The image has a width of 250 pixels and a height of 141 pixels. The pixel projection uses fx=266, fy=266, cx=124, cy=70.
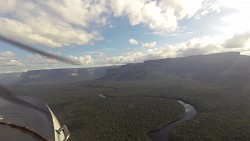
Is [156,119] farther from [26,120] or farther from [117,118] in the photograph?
[26,120]

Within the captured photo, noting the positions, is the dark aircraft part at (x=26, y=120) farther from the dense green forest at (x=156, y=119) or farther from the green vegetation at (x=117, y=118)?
the green vegetation at (x=117, y=118)

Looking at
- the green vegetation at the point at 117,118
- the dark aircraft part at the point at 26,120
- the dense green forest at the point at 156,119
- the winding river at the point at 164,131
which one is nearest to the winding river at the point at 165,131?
the winding river at the point at 164,131

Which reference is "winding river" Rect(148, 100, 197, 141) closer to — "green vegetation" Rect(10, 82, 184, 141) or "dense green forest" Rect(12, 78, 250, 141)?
"green vegetation" Rect(10, 82, 184, 141)

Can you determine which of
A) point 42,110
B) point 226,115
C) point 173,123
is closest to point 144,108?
point 173,123

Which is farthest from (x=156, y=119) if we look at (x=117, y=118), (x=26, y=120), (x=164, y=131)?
(x=26, y=120)

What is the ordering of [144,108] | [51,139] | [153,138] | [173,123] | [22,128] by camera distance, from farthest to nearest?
[144,108], [173,123], [153,138], [51,139], [22,128]

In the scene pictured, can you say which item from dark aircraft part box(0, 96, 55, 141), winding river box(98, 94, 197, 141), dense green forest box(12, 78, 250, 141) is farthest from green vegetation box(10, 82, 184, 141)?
dark aircraft part box(0, 96, 55, 141)

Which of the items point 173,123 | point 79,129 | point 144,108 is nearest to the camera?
point 79,129

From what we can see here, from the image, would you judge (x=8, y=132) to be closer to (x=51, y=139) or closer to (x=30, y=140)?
(x=30, y=140)

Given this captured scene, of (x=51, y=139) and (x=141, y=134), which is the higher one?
(x=51, y=139)
